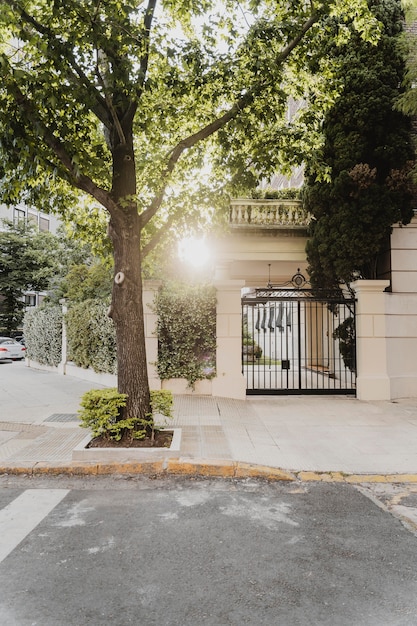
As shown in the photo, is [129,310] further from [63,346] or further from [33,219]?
[33,219]

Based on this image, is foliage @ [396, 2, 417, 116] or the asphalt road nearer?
the asphalt road

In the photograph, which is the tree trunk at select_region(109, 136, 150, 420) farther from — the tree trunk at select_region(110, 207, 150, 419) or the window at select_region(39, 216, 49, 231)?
the window at select_region(39, 216, 49, 231)

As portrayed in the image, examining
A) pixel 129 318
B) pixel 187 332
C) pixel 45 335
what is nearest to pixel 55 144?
pixel 129 318

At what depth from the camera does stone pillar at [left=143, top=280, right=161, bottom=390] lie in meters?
11.0

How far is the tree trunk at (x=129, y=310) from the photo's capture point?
6.71 meters

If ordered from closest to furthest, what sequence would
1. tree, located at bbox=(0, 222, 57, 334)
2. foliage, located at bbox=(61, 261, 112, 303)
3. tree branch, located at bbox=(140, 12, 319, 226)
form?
tree branch, located at bbox=(140, 12, 319, 226), foliage, located at bbox=(61, 261, 112, 303), tree, located at bbox=(0, 222, 57, 334)

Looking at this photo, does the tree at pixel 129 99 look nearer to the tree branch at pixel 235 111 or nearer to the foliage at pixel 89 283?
the tree branch at pixel 235 111

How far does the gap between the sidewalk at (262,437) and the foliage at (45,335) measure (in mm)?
8429

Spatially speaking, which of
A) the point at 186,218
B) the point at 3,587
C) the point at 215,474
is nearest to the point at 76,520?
the point at 3,587

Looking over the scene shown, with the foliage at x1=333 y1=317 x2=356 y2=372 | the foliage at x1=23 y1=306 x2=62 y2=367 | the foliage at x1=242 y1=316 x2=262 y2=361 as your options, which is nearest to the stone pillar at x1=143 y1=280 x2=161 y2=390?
the foliage at x1=242 y1=316 x2=262 y2=361

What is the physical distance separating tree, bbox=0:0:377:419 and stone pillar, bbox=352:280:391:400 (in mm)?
4359

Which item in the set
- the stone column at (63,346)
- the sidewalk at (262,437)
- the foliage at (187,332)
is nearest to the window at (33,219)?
the stone column at (63,346)

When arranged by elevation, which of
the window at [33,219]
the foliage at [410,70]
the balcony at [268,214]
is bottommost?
the balcony at [268,214]

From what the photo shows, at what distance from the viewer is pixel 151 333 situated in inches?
435
